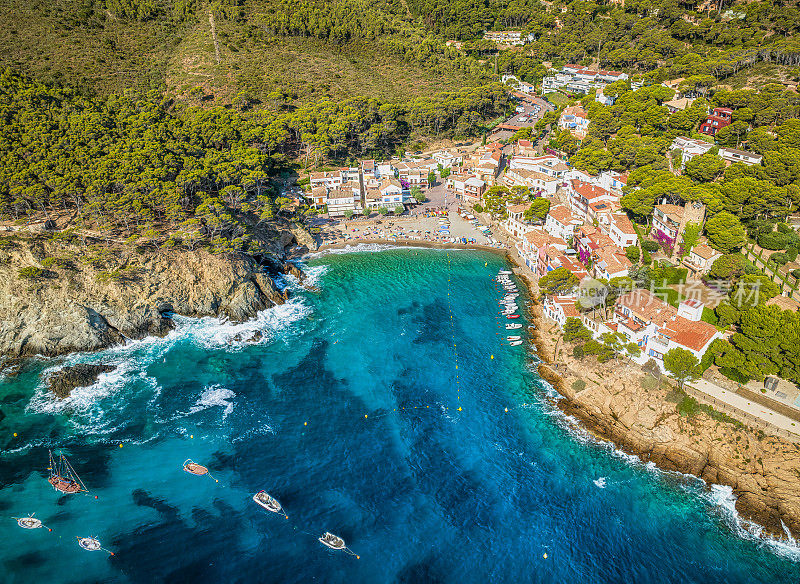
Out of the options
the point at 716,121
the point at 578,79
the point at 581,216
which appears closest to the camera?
the point at 581,216

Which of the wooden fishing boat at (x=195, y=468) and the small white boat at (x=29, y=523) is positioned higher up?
the wooden fishing boat at (x=195, y=468)

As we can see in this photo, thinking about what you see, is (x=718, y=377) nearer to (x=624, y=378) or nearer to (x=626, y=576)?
(x=624, y=378)

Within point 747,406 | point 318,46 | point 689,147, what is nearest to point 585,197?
point 689,147

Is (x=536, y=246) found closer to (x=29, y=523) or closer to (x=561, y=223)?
(x=561, y=223)

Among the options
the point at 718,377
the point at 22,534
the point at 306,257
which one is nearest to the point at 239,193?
the point at 306,257

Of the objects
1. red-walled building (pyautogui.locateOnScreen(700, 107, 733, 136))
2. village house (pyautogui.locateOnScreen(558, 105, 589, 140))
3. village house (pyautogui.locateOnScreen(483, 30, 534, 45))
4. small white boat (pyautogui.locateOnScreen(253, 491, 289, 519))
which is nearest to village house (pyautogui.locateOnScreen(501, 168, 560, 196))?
village house (pyautogui.locateOnScreen(558, 105, 589, 140))

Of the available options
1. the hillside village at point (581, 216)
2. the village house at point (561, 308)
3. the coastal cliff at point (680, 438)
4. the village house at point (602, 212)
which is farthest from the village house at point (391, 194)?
the coastal cliff at point (680, 438)

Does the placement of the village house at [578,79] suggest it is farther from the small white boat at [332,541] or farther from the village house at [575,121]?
the small white boat at [332,541]
